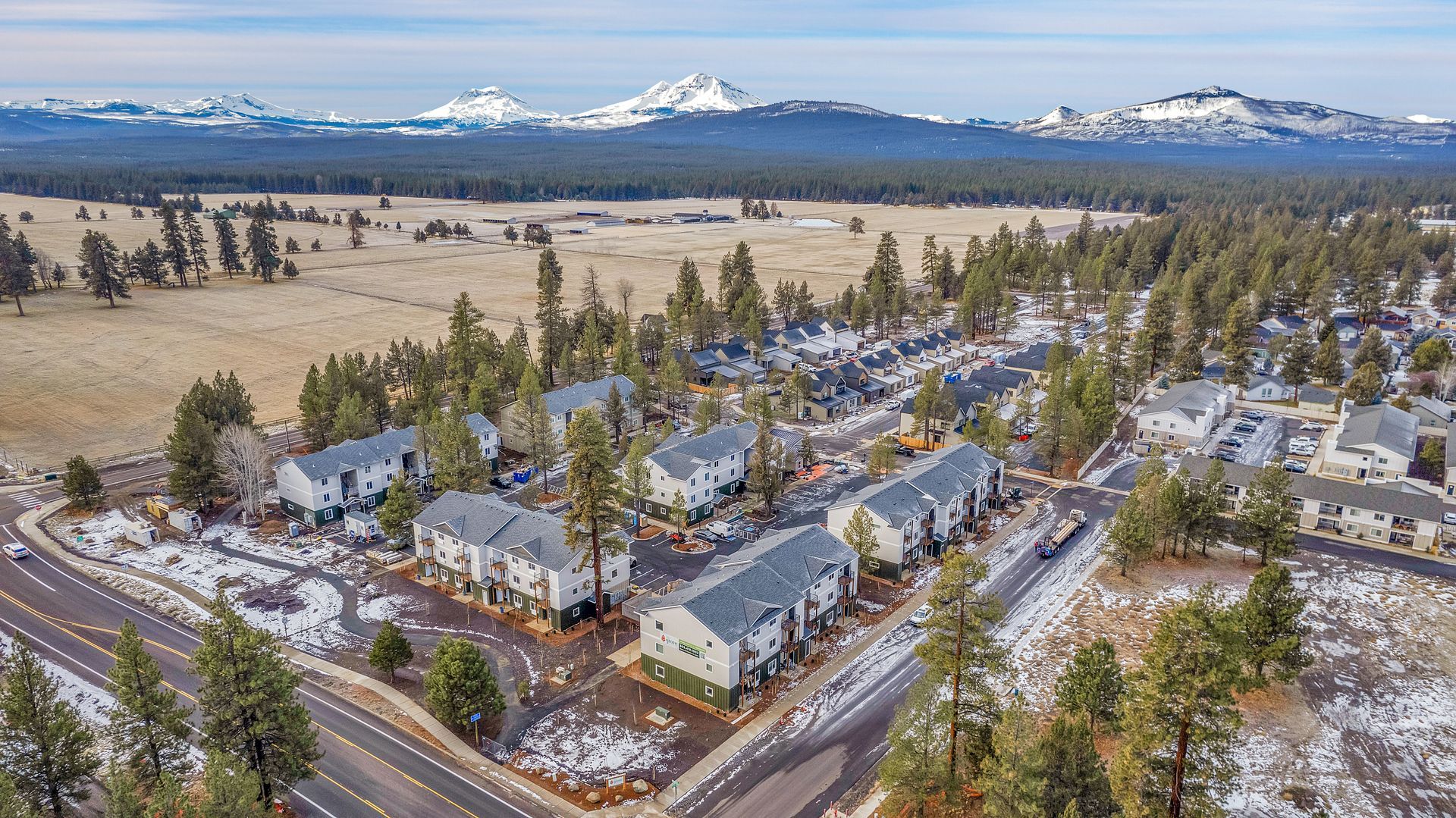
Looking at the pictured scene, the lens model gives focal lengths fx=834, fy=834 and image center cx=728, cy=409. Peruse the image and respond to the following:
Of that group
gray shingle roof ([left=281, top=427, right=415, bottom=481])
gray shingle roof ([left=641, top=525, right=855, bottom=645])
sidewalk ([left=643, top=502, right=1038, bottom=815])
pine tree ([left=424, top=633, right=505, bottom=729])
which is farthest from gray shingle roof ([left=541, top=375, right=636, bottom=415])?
pine tree ([left=424, top=633, right=505, bottom=729])

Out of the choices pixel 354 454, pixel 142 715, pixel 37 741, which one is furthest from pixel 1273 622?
pixel 354 454

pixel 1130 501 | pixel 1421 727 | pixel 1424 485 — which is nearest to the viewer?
pixel 1421 727

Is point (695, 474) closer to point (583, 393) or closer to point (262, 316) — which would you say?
point (583, 393)

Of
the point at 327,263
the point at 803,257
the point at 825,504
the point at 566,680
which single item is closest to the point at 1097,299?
the point at 803,257

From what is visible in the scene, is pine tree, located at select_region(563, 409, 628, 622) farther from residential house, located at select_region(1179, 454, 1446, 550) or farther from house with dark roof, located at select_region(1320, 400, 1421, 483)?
house with dark roof, located at select_region(1320, 400, 1421, 483)

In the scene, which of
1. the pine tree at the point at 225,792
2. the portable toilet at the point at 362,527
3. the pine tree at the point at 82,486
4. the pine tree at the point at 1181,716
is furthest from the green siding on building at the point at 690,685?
the pine tree at the point at 82,486

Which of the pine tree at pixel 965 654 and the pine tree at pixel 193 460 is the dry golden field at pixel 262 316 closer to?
the pine tree at pixel 193 460

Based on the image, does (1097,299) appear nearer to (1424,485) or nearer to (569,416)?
(1424,485)
